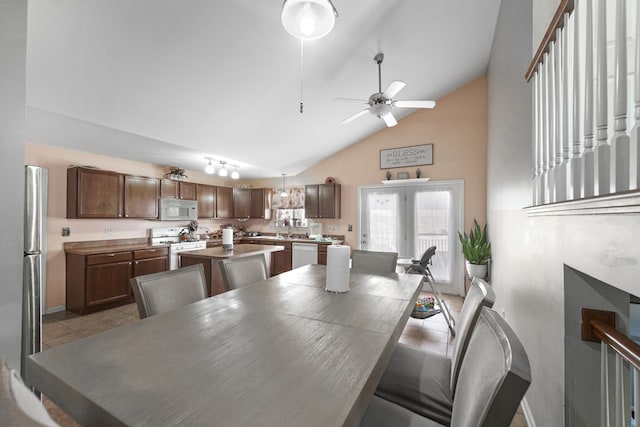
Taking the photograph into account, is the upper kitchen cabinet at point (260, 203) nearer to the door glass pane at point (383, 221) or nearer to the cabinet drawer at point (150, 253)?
the cabinet drawer at point (150, 253)

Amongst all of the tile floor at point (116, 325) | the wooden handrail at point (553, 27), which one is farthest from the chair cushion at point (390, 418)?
the wooden handrail at point (553, 27)

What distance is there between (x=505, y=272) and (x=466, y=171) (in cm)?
240

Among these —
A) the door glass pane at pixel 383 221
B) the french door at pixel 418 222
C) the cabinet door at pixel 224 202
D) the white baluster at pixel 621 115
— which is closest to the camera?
the white baluster at pixel 621 115

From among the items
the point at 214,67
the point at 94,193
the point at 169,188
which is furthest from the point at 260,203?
the point at 214,67

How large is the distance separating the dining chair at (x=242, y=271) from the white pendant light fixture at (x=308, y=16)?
172 centimetres

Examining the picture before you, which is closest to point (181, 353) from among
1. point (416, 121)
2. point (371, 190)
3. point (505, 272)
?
point (505, 272)

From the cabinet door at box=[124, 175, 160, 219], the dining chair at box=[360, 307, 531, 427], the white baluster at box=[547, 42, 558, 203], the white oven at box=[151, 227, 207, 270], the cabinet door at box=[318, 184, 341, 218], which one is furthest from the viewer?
the cabinet door at box=[318, 184, 341, 218]

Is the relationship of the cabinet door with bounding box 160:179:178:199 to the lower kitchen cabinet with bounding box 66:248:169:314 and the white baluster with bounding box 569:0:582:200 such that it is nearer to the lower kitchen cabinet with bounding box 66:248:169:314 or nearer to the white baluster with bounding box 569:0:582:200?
the lower kitchen cabinet with bounding box 66:248:169:314

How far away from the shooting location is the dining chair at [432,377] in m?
1.22

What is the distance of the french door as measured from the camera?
15.2ft

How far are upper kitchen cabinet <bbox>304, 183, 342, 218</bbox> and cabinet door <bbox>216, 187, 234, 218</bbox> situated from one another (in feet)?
6.60

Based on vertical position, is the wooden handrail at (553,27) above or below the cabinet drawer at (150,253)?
above

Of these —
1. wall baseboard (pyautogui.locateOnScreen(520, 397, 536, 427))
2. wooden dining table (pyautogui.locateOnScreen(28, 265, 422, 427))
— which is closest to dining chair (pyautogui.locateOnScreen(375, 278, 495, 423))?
wooden dining table (pyautogui.locateOnScreen(28, 265, 422, 427))

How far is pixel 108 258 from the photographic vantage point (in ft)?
12.6
